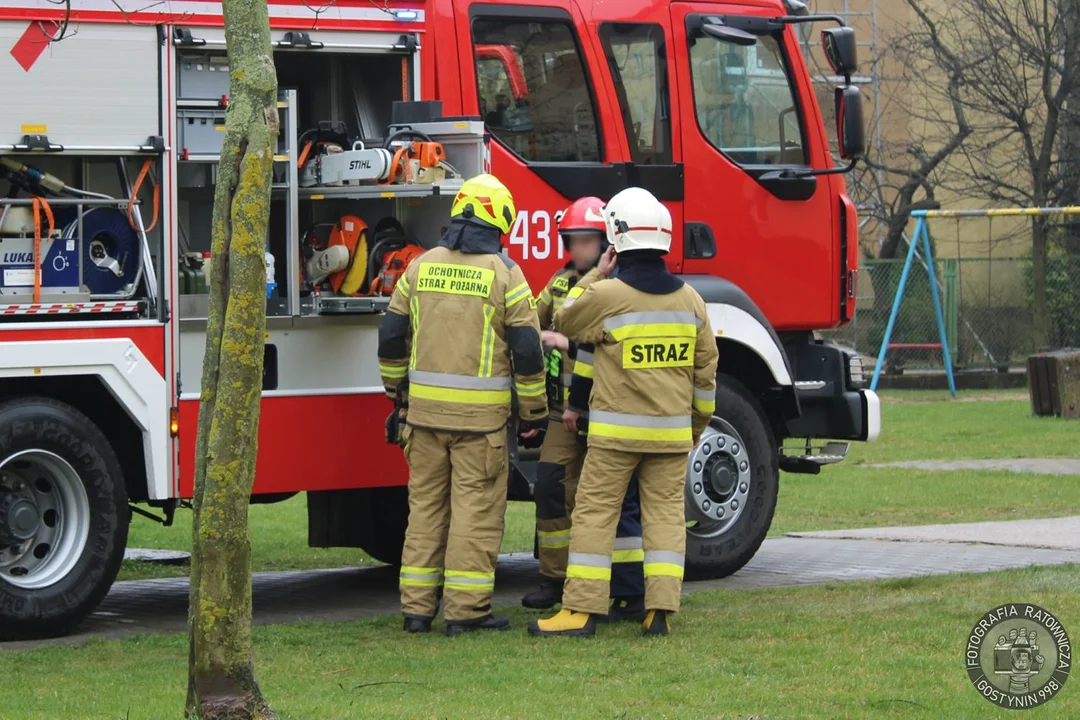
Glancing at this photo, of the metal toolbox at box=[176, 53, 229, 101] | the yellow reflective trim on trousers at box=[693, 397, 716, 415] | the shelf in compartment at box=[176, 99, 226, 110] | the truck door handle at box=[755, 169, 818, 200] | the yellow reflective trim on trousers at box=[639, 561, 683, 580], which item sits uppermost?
the metal toolbox at box=[176, 53, 229, 101]

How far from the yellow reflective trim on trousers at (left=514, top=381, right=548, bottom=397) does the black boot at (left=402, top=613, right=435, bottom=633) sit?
3.46 feet

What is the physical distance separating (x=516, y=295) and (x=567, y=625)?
140 cm

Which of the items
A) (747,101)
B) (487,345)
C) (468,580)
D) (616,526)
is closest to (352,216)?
(487,345)

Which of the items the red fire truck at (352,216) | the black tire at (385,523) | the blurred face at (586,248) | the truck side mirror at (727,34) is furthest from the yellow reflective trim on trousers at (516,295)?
the truck side mirror at (727,34)

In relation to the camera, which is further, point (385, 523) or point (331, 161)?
point (385, 523)

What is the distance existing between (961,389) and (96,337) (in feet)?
61.2

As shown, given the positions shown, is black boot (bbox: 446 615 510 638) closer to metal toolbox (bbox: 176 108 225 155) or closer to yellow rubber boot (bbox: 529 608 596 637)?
yellow rubber boot (bbox: 529 608 596 637)

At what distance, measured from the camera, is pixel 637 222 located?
7.18 m

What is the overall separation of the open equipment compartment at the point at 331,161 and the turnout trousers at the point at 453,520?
93 cm

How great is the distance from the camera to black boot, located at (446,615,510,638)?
7.21 m

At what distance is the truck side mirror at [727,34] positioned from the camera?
902 centimetres

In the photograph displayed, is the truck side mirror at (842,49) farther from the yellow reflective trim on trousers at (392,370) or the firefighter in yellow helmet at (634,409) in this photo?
the yellow reflective trim on trousers at (392,370)

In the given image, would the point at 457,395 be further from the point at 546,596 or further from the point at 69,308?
the point at 69,308

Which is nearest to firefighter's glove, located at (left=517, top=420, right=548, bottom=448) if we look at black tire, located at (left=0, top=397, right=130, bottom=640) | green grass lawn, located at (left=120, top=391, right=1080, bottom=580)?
black tire, located at (left=0, top=397, right=130, bottom=640)
